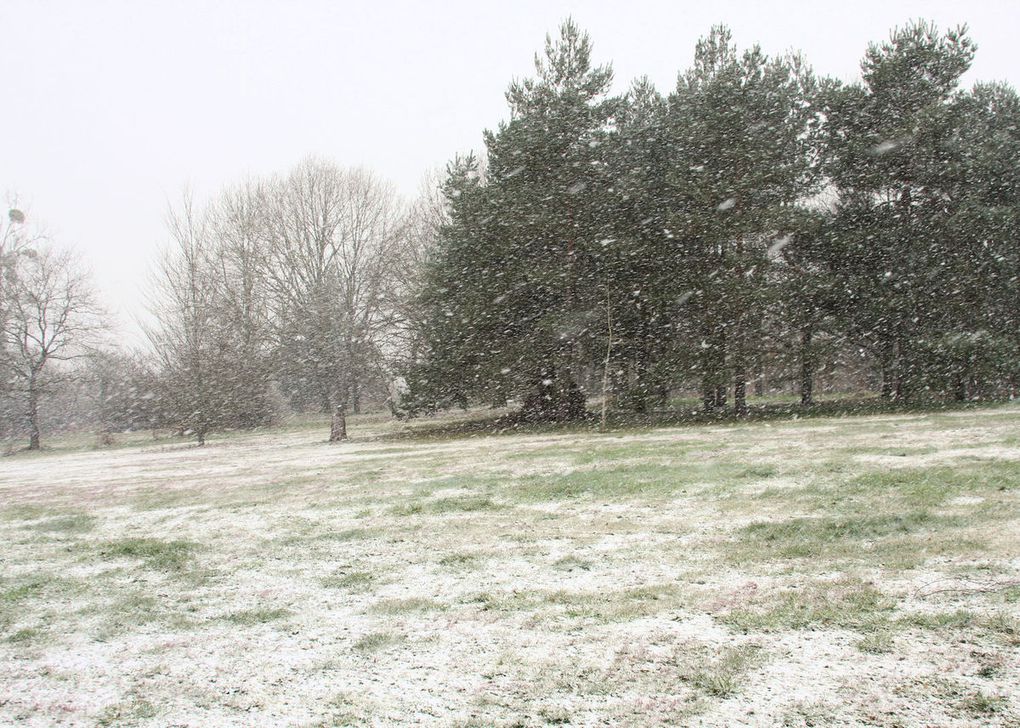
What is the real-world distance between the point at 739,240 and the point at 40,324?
84.4 ft

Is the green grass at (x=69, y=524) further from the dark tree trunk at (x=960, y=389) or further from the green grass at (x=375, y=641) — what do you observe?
the dark tree trunk at (x=960, y=389)

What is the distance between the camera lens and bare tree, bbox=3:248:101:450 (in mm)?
25406

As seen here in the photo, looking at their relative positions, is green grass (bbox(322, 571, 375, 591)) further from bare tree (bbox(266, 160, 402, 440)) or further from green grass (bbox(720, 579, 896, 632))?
bare tree (bbox(266, 160, 402, 440))

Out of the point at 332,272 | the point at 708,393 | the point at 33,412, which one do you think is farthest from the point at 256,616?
the point at 33,412

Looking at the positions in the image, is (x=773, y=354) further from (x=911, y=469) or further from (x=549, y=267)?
(x=911, y=469)

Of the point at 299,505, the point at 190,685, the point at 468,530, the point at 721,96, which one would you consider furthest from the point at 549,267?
the point at 190,685

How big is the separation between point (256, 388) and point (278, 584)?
80.6 feet

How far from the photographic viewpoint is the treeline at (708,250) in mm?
18828

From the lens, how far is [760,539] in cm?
506

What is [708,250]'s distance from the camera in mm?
19719

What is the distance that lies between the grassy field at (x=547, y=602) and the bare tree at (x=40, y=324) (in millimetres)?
20768

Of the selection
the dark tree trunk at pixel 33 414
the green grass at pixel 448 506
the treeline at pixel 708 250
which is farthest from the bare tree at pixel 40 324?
the green grass at pixel 448 506

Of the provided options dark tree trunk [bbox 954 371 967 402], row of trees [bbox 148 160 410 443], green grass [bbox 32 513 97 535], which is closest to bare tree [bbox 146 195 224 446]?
row of trees [bbox 148 160 410 443]

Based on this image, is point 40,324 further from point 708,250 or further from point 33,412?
point 708,250
